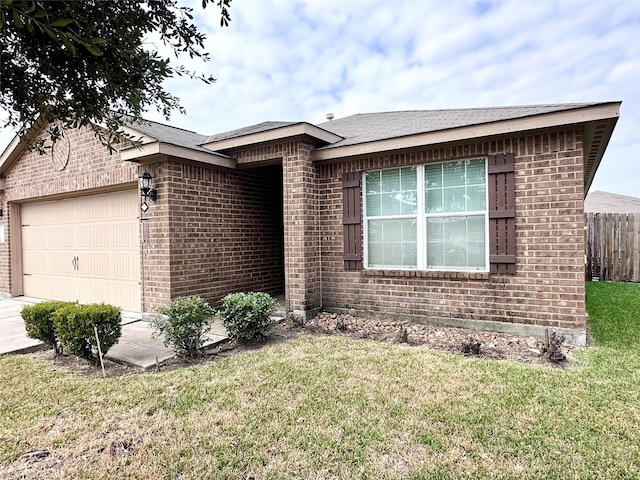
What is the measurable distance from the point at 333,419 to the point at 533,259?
11.8 feet

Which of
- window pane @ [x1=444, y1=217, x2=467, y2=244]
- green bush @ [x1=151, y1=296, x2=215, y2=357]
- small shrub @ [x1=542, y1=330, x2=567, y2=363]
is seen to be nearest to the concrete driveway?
green bush @ [x1=151, y1=296, x2=215, y2=357]

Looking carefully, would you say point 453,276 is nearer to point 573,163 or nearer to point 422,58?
point 573,163

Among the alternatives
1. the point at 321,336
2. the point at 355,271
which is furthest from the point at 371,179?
the point at 321,336

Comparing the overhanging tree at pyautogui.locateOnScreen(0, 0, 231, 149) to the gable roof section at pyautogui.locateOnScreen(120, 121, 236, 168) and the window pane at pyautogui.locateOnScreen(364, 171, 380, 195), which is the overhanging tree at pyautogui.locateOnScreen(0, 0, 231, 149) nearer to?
the gable roof section at pyautogui.locateOnScreen(120, 121, 236, 168)

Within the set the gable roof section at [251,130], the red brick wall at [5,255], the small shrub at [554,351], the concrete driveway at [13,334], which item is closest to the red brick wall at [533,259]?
the small shrub at [554,351]

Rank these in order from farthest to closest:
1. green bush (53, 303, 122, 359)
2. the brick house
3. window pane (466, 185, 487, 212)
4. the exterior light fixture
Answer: the exterior light fixture, window pane (466, 185, 487, 212), the brick house, green bush (53, 303, 122, 359)

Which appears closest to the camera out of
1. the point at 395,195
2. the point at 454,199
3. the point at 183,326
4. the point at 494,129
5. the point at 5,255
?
the point at 183,326

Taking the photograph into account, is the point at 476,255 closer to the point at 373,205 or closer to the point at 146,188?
the point at 373,205

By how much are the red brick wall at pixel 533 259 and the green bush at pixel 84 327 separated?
400cm

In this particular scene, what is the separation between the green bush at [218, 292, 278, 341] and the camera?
479cm

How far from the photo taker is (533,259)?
4816 millimetres

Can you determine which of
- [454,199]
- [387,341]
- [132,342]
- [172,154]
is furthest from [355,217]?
[132,342]

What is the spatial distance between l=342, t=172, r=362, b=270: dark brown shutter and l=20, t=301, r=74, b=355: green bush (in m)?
4.00

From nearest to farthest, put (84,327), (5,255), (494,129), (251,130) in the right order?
(84,327)
(494,129)
(251,130)
(5,255)
